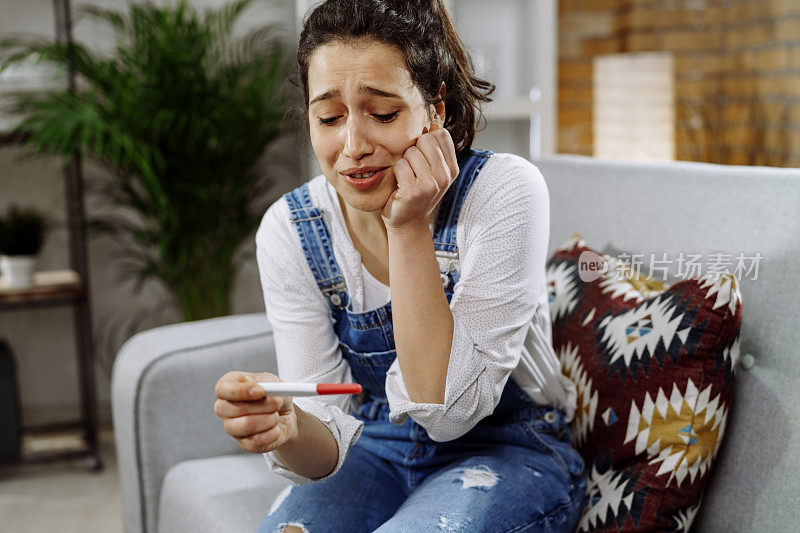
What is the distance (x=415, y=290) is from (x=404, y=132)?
0.19 m

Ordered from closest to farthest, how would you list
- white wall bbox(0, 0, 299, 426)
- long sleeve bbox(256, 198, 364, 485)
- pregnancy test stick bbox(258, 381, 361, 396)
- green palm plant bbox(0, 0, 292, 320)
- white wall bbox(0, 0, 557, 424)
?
pregnancy test stick bbox(258, 381, 361, 396)
long sleeve bbox(256, 198, 364, 485)
green palm plant bbox(0, 0, 292, 320)
white wall bbox(0, 0, 557, 424)
white wall bbox(0, 0, 299, 426)

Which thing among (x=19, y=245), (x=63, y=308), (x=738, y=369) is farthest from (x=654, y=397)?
(x=63, y=308)

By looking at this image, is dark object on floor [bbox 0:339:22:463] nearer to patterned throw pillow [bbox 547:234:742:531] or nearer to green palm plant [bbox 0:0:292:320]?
green palm plant [bbox 0:0:292:320]

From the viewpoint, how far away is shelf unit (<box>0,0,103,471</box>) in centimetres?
236

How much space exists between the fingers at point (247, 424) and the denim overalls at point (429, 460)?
20cm

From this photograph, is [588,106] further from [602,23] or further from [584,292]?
[584,292]

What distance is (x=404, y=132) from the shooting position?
1.01 meters

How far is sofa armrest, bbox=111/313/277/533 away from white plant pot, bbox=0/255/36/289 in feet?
3.38

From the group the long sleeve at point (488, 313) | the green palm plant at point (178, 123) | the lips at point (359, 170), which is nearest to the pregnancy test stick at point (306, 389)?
the long sleeve at point (488, 313)

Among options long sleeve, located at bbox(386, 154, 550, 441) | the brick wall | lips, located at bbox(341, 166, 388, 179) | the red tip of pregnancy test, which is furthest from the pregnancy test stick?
the brick wall

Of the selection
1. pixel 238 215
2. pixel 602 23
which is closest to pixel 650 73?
pixel 602 23

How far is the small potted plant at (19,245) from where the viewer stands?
235cm

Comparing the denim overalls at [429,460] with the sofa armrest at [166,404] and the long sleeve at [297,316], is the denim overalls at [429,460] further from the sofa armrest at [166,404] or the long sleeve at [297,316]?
the sofa armrest at [166,404]

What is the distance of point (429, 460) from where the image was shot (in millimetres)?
1138
